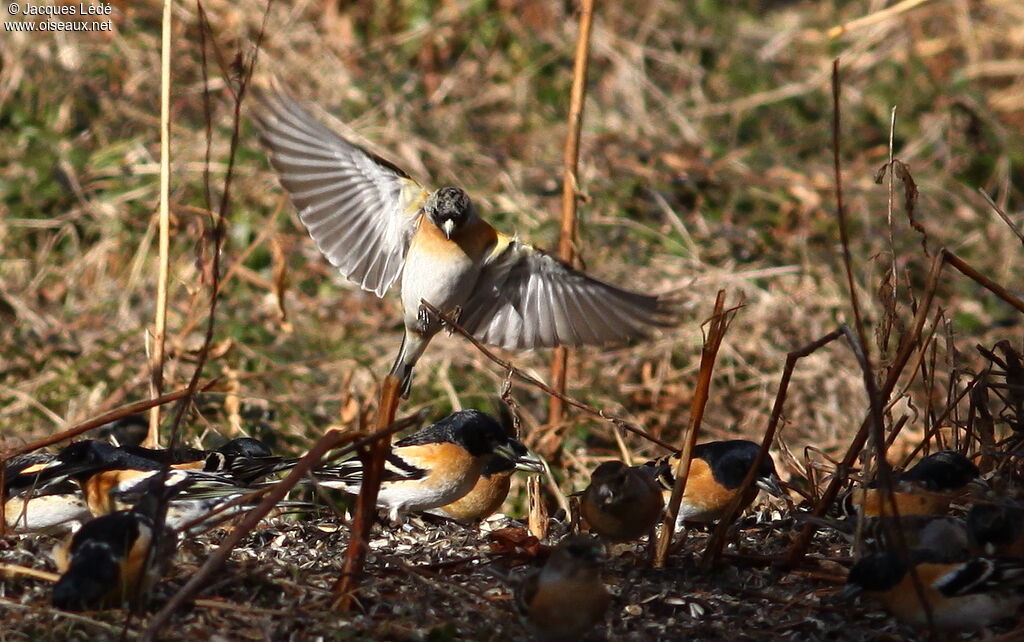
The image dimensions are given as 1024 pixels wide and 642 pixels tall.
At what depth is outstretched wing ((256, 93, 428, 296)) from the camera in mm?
5195

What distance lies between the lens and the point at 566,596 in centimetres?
339

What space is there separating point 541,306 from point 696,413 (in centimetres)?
135

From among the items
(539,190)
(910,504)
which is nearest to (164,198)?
(910,504)

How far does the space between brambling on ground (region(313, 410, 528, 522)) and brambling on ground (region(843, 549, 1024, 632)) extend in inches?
72.3

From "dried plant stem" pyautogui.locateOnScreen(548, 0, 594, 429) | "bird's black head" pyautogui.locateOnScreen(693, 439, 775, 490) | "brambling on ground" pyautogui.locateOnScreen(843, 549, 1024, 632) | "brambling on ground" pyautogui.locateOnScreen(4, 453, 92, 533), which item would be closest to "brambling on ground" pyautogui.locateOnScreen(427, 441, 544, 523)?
"dried plant stem" pyautogui.locateOnScreen(548, 0, 594, 429)

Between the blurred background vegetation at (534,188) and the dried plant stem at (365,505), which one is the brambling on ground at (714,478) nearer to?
the blurred background vegetation at (534,188)

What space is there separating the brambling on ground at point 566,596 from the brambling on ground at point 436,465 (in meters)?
1.66

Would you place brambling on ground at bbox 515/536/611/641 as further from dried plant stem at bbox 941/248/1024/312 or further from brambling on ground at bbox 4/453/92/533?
brambling on ground at bbox 4/453/92/533

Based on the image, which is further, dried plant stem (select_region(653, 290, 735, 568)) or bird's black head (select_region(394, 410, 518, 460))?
bird's black head (select_region(394, 410, 518, 460))

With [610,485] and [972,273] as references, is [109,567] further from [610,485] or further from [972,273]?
[972,273]

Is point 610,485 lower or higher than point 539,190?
lower

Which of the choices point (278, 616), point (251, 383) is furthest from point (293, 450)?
point (278, 616)

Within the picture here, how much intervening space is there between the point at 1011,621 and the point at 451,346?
406 cm

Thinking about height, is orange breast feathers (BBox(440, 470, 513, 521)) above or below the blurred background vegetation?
below
